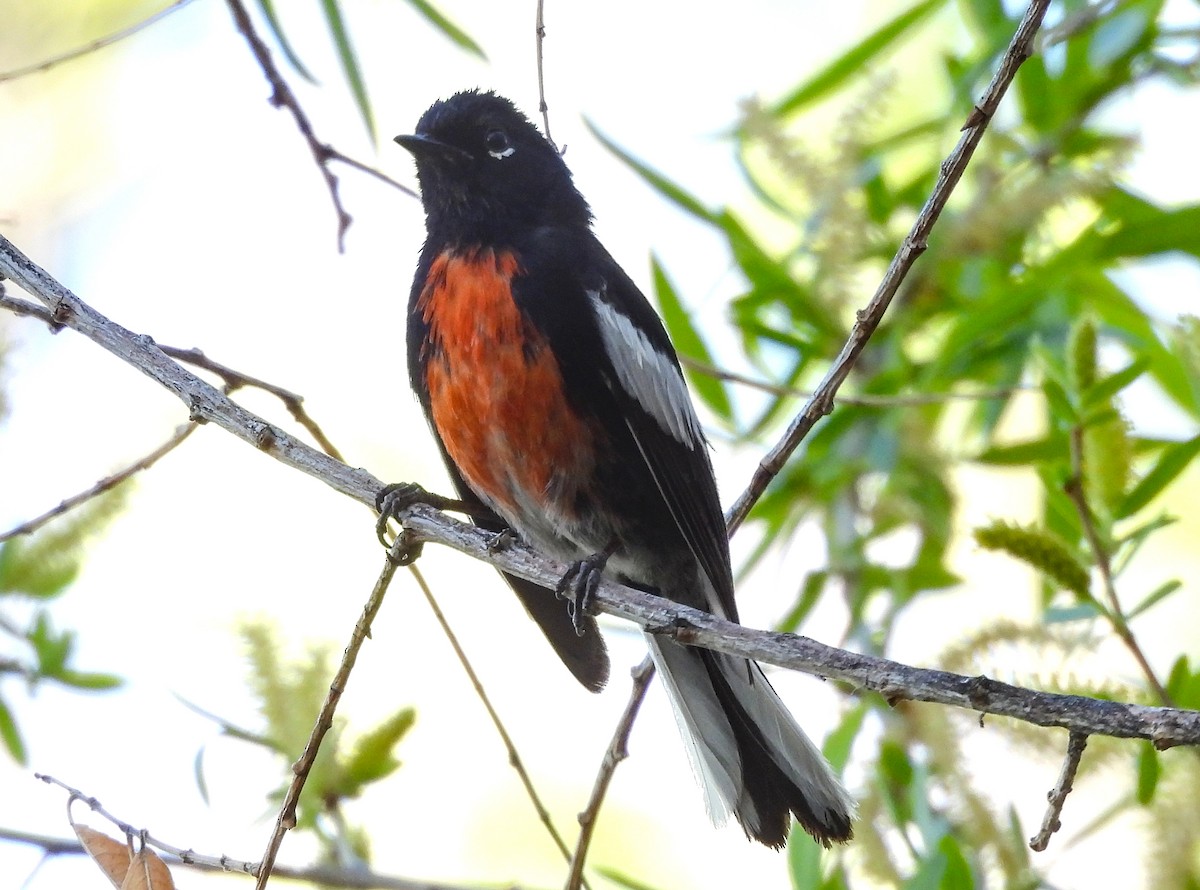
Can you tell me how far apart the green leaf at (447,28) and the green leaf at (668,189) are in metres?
0.57

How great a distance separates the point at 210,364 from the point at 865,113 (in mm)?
2353

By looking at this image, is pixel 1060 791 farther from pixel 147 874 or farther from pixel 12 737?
pixel 12 737

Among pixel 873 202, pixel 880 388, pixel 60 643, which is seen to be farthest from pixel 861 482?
pixel 60 643

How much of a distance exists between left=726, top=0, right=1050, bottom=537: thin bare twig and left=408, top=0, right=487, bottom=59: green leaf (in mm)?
1764

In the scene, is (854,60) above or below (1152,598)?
above

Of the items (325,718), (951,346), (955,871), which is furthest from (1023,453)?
(325,718)

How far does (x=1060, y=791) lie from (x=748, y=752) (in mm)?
1824

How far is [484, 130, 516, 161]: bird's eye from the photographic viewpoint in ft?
15.3

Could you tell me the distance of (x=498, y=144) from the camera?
4703 mm

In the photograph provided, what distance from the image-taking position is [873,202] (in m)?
4.90

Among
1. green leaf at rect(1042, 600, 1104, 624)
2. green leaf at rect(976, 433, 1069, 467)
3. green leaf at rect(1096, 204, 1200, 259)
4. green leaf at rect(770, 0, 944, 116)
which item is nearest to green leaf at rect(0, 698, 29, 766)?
green leaf at rect(1042, 600, 1104, 624)

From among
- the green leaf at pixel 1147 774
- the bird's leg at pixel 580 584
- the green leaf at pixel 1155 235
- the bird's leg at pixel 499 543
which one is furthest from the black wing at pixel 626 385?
the green leaf at pixel 1155 235

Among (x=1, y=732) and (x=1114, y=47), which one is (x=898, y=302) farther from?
(x=1, y=732)

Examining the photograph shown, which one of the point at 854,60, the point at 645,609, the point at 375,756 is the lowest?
the point at 375,756
